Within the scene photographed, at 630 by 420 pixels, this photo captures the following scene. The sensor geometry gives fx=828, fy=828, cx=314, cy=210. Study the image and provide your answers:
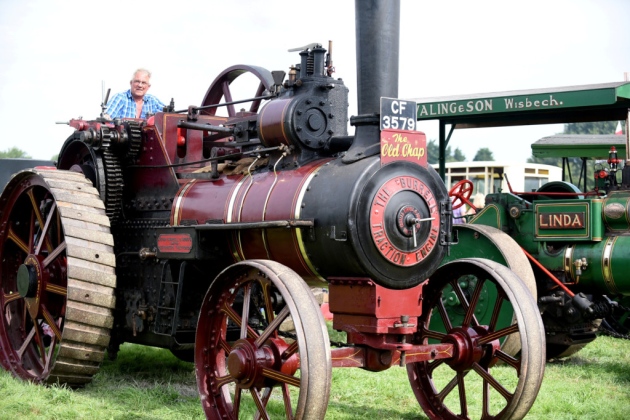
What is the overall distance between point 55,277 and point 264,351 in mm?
2074

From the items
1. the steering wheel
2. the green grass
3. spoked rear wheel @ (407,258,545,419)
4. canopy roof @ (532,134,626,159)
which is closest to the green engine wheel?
the steering wheel

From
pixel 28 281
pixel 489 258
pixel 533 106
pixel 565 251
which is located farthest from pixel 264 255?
pixel 533 106

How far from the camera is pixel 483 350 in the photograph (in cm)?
389

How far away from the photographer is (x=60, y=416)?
13.2 ft

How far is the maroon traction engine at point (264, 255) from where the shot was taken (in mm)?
3529

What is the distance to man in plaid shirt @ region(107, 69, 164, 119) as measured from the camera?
19.9ft

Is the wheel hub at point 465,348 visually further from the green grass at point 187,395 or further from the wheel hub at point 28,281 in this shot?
the wheel hub at point 28,281

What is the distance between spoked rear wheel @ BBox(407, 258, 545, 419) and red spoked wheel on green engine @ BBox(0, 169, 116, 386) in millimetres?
1750

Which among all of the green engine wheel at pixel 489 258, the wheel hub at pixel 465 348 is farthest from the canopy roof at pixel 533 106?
the wheel hub at pixel 465 348

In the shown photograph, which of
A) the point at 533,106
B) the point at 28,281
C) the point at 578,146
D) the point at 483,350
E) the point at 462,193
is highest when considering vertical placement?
the point at 533,106

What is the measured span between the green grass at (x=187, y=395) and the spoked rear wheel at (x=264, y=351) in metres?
0.41

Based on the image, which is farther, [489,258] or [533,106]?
[533,106]

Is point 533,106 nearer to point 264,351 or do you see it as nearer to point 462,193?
point 462,193

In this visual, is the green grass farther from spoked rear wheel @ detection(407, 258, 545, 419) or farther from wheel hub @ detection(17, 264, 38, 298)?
wheel hub @ detection(17, 264, 38, 298)
